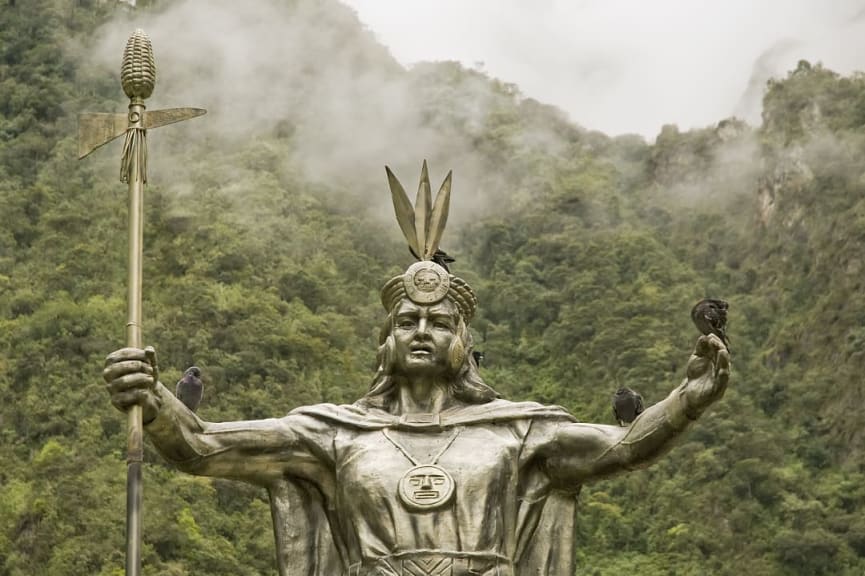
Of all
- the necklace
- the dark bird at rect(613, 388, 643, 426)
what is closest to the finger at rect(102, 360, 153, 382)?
the necklace

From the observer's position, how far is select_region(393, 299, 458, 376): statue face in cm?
1233

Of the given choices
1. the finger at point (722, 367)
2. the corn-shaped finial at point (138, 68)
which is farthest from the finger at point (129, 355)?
the finger at point (722, 367)

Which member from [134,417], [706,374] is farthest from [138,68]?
[706,374]

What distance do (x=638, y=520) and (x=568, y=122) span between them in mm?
37586

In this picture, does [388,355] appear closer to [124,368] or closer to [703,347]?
[124,368]

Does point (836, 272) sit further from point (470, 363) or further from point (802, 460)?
point (470, 363)

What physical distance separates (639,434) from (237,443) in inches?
80.5

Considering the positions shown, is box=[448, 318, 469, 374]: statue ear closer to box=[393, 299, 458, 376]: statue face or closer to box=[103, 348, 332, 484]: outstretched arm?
box=[393, 299, 458, 376]: statue face

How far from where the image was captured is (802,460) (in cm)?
5156

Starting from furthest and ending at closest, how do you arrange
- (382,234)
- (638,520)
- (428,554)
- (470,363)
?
(382,234), (638,520), (470,363), (428,554)

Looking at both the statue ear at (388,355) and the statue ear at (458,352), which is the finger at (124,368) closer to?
Result: the statue ear at (388,355)

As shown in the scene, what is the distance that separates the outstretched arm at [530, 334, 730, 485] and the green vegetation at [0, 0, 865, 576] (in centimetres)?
3005

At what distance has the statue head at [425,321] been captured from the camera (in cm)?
1236

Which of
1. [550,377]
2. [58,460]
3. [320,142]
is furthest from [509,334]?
[320,142]
